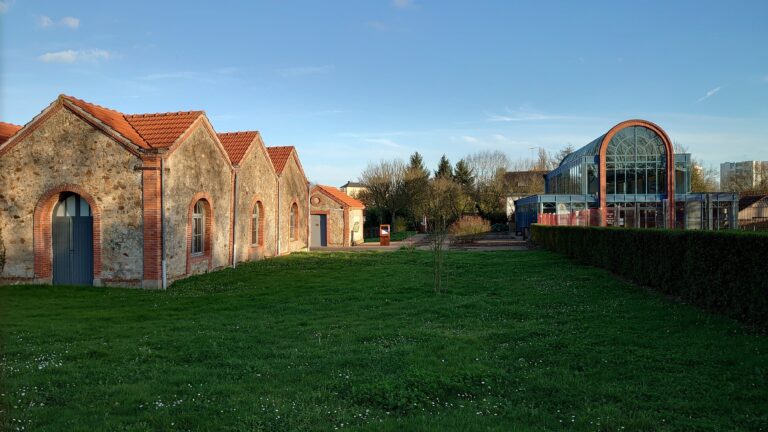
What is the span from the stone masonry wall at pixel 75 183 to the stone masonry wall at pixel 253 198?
558cm

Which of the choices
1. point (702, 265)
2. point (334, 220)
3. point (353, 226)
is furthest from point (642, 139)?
point (702, 265)

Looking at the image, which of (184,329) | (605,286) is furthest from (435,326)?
(605,286)

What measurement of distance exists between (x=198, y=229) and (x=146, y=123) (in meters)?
3.89

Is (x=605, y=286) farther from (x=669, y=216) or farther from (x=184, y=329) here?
(x=669, y=216)

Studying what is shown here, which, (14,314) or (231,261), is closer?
(14,314)

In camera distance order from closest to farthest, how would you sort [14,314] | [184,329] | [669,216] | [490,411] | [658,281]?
1. [490,411]
2. [184,329]
3. [14,314]
4. [658,281]
5. [669,216]

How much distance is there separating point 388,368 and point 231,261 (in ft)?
47.4

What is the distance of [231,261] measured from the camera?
19375 millimetres

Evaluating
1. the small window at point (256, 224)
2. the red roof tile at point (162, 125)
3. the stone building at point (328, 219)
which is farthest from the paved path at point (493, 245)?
the red roof tile at point (162, 125)

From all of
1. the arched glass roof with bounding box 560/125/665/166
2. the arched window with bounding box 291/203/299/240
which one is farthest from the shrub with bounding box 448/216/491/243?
the arched window with bounding box 291/203/299/240

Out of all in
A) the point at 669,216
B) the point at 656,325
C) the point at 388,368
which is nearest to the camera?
the point at 388,368

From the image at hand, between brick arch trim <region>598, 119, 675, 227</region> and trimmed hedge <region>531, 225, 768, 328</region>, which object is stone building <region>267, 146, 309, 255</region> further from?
brick arch trim <region>598, 119, 675, 227</region>

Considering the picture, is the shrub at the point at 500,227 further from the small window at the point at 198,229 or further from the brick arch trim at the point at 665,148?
the small window at the point at 198,229

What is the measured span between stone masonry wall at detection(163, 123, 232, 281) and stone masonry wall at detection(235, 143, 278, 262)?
118 centimetres
